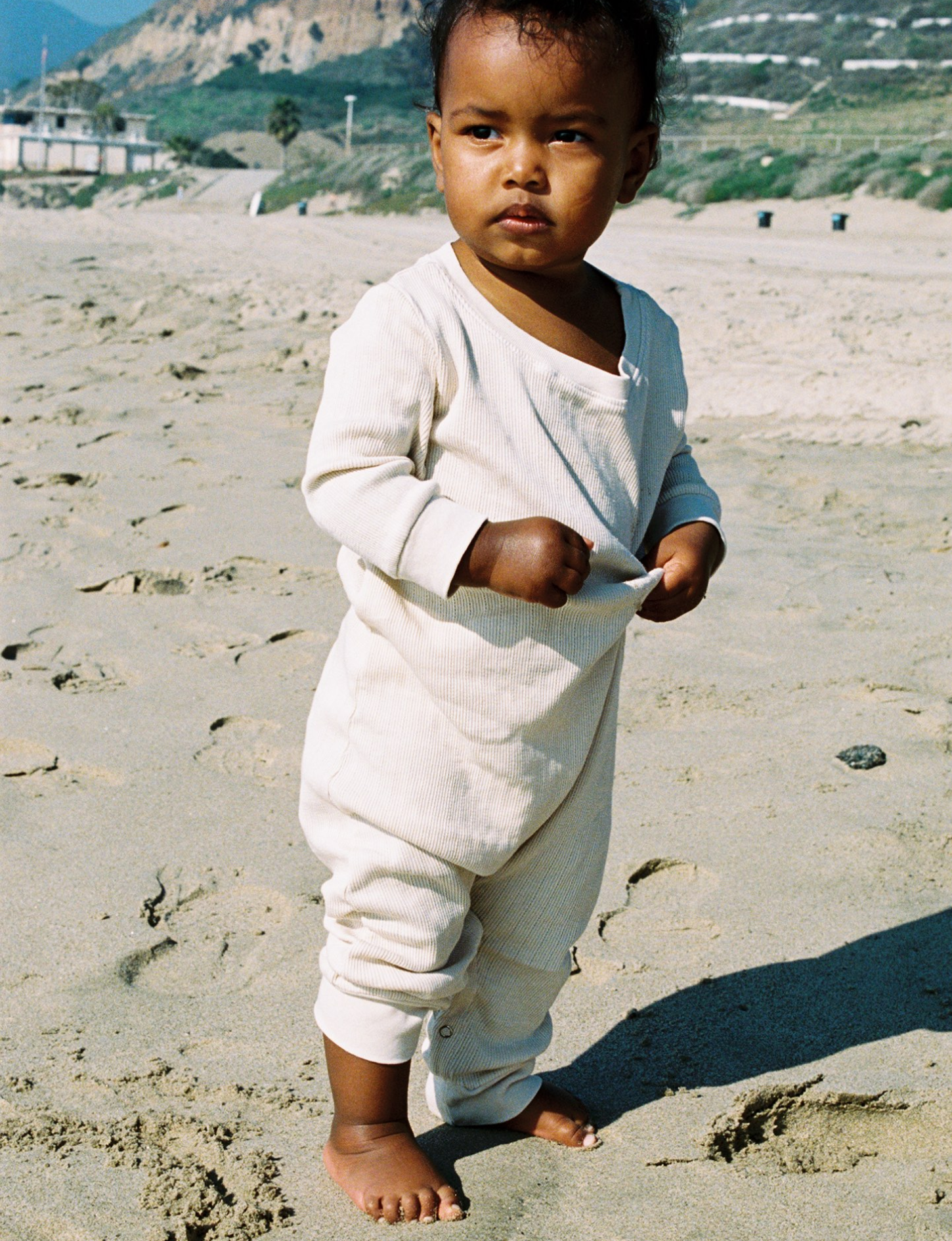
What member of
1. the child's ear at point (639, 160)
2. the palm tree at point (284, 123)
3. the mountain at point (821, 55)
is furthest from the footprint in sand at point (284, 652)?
the palm tree at point (284, 123)

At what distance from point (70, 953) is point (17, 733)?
2.81ft

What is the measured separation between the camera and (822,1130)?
5.90ft

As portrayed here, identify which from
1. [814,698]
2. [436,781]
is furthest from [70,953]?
[814,698]

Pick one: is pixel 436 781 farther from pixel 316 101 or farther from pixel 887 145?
pixel 316 101

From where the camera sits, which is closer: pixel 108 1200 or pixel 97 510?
pixel 108 1200

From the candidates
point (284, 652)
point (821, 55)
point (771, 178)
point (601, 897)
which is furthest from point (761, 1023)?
point (821, 55)

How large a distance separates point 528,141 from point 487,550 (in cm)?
45

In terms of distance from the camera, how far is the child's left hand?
1591mm

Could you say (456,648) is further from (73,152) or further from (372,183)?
(73,152)

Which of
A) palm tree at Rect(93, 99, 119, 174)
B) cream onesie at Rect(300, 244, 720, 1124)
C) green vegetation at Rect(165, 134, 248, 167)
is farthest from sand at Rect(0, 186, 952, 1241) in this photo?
palm tree at Rect(93, 99, 119, 174)

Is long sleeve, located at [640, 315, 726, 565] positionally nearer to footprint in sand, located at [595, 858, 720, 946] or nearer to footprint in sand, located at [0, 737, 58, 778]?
footprint in sand, located at [595, 858, 720, 946]

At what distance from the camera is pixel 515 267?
4.93ft

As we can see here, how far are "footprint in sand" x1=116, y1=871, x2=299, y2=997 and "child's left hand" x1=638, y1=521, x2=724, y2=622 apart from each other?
0.91 meters

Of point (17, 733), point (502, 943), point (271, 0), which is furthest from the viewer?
point (271, 0)
